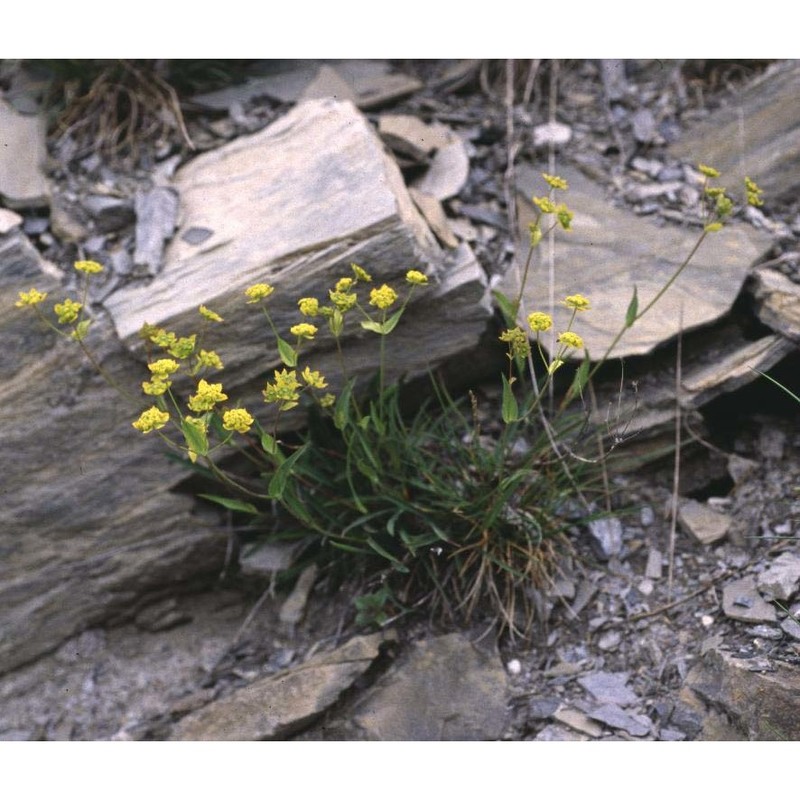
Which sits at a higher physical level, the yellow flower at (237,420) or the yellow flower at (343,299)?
the yellow flower at (343,299)

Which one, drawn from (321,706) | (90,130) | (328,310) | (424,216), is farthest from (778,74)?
(321,706)

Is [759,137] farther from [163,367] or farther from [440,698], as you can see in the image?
[163,367]

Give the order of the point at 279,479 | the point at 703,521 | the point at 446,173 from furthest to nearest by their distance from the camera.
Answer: the point at 446,173, the point at 703,521, the point at 279,479

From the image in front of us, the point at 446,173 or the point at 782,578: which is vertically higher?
the point at 446,173

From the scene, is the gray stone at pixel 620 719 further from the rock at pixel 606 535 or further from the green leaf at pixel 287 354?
the green leaf at pixel 287 354

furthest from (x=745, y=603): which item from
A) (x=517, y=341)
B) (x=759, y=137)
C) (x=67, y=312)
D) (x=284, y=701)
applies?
(x=67, y=312)

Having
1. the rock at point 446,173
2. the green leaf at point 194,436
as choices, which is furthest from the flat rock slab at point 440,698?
the rock at point 446,173
